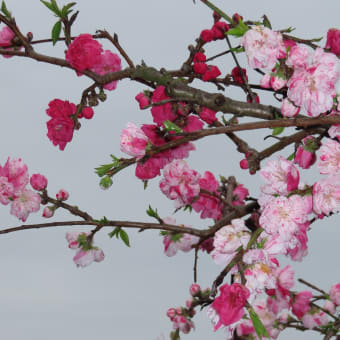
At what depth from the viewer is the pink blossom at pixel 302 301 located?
9.46ft

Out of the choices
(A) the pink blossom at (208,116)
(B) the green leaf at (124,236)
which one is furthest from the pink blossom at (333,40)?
(B) the green leaf at (124,236)

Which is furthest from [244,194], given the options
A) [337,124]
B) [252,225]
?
[337,124]

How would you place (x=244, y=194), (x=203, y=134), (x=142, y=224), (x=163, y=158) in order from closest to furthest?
(x=203, y=134)
(x=163, y=158)
(x=142, y=224)
(x=244, y=194)

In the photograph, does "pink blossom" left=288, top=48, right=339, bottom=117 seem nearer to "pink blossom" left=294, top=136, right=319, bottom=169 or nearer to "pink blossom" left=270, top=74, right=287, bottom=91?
"pink blossom" left=270, top=74, right=287, bottom=91

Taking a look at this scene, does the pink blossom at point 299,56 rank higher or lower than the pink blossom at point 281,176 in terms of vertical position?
higher

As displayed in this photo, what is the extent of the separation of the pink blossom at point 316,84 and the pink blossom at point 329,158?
137mm

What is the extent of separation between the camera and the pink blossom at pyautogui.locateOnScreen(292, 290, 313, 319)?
2885 mm

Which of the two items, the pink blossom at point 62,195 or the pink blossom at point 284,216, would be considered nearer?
the pink blossom at point 284,216

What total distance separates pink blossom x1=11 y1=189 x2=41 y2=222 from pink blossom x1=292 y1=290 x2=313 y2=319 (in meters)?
1.32

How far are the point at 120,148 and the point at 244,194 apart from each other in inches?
33.9

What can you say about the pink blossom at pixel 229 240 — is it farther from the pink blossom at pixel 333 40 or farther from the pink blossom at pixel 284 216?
the pink blossom at pixel 333 40

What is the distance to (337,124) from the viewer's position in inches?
71.1

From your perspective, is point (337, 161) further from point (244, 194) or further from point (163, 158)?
point (244, 194)

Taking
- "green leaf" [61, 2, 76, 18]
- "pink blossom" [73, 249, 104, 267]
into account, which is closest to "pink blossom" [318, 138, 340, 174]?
"green leaf" [61, 2, 76, 18]
